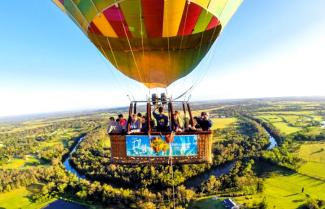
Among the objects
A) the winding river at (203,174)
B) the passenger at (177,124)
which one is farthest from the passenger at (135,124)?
the winding river at (203,174)

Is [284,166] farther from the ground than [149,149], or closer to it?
closer to it

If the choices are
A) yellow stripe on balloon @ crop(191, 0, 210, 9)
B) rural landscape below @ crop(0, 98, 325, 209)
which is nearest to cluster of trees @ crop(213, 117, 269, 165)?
rural landscape below @ crop(0, 98, 325, 209)

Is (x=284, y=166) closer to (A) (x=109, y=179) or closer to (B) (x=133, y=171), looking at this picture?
(B) (x=133, y=171)

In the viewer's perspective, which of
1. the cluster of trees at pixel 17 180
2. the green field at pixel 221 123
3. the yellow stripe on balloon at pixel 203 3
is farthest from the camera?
the green field at pixel 221 123

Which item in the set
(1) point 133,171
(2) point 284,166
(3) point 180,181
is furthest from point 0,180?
(2) point 284,166

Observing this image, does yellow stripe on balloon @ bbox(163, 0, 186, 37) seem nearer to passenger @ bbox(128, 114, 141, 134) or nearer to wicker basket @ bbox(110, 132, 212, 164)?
passenger @ bbox(128, 114, 141, 134)

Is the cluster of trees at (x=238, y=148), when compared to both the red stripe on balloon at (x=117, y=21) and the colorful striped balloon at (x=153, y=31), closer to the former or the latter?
the colorful striped balloon at (x=153, y=31)

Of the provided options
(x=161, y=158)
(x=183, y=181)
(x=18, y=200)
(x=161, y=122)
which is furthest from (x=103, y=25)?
(x=18, y=200)

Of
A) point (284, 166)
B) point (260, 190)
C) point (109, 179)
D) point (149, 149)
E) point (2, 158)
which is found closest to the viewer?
point (149, 149)
